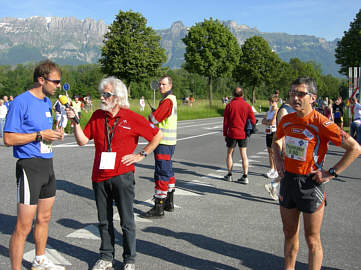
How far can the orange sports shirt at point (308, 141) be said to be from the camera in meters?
3.26

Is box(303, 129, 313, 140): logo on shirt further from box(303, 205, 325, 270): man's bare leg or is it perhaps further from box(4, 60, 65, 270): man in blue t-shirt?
box(4, 60, 65, 270): man in blue t-shirt

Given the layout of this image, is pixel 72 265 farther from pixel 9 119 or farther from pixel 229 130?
pixel 229 130

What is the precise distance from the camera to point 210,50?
151 feet

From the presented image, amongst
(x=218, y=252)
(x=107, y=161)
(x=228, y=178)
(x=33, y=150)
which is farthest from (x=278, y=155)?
(x=228, y=178)

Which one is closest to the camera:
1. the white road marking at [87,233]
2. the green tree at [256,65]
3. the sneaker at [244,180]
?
the white road marking at [87,233]

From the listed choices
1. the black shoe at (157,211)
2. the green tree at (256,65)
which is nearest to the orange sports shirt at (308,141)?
the black shoe at (157,211)

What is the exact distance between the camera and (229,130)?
8.51m

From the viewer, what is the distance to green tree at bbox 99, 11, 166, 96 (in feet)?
149

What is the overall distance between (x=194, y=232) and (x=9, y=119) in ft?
8.93

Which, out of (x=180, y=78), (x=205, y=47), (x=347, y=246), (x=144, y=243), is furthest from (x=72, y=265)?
(x=180, y=78)

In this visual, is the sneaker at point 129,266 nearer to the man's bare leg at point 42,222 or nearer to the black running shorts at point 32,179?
the man's bare leg at point 42,222

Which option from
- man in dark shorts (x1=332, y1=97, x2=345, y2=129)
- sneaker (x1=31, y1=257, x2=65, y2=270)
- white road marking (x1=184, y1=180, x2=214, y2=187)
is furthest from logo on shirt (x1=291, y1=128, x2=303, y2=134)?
man in dark shorts (x1=332, y1=97, x2=345, y2=129)

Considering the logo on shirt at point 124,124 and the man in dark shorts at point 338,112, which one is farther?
the man in dark shorts at point 338,112

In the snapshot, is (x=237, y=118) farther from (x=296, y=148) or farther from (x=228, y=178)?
(x=296, y=148)
